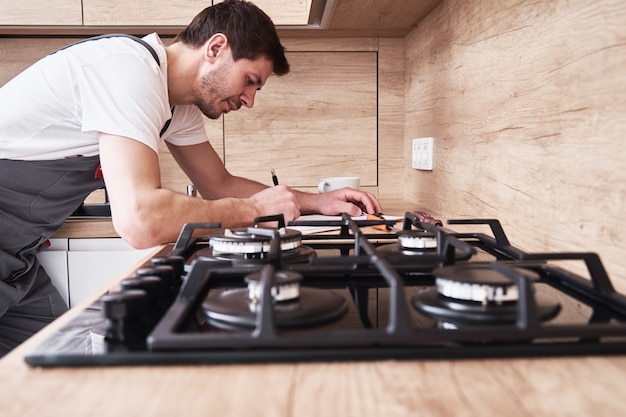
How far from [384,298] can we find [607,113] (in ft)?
1.25

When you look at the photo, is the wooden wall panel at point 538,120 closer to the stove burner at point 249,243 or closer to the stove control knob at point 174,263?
the stove burner at point 249,243

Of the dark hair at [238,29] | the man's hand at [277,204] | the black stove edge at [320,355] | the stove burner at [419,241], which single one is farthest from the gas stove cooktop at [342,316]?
the dark hair at [238,29]

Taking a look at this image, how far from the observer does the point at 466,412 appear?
327 millimetres

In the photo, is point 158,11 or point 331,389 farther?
point 158,11

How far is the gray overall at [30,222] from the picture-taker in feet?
4.38

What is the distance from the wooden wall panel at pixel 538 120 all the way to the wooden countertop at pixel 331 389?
388mm

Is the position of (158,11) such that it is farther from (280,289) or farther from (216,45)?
(280,289)

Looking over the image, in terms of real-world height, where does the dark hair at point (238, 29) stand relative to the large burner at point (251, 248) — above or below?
above

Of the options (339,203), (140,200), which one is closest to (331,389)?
(140,200)

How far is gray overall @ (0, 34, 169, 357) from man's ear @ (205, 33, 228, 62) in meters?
0.19

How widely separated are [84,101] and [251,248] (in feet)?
2.19

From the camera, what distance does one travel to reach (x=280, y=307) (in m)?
0.48

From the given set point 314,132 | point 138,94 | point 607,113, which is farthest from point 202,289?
point 314,132

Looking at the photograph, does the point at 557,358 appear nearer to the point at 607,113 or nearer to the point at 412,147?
the point at 607,113
